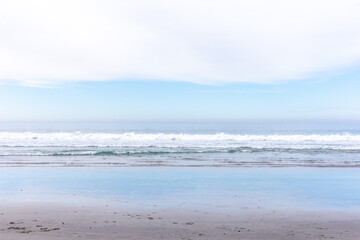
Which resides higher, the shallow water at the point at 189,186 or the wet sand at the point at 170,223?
the shallow water at the point at 189,186

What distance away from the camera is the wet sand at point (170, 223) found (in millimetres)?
6980

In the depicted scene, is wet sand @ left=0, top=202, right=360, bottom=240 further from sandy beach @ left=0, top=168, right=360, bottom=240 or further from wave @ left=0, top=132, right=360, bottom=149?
wave @ left=0, top=132, right=360, bottom=149

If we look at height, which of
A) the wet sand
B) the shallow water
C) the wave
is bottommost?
the wet sand

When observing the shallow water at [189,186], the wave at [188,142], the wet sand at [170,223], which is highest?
the wave at [188,142]

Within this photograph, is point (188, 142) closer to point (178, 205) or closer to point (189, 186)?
point (189, 186)

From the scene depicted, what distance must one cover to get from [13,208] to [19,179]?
4823 mm

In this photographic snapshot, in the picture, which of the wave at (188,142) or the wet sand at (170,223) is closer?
the wet sand at (170,223)

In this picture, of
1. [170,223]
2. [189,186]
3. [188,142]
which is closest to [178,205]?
[170,223]

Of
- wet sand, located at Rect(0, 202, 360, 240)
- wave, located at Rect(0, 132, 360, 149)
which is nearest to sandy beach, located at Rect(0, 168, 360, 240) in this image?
wet sand, located at Rect(0, 202, 360, 240)

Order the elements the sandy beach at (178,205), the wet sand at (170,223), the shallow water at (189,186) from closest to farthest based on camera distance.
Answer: the wet sand at (170,223) → the sandy beach at (178,205) → the shallow water at (189,186)

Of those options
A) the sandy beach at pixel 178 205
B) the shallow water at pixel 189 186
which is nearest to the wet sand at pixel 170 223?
the sandy beach at pixel 178 205

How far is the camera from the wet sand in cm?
698

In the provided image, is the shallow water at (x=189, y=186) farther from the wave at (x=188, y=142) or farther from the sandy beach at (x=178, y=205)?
the wave at (x=188, y=142)

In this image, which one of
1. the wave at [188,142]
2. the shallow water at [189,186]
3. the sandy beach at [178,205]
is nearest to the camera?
the sandy beach at [178,205]
